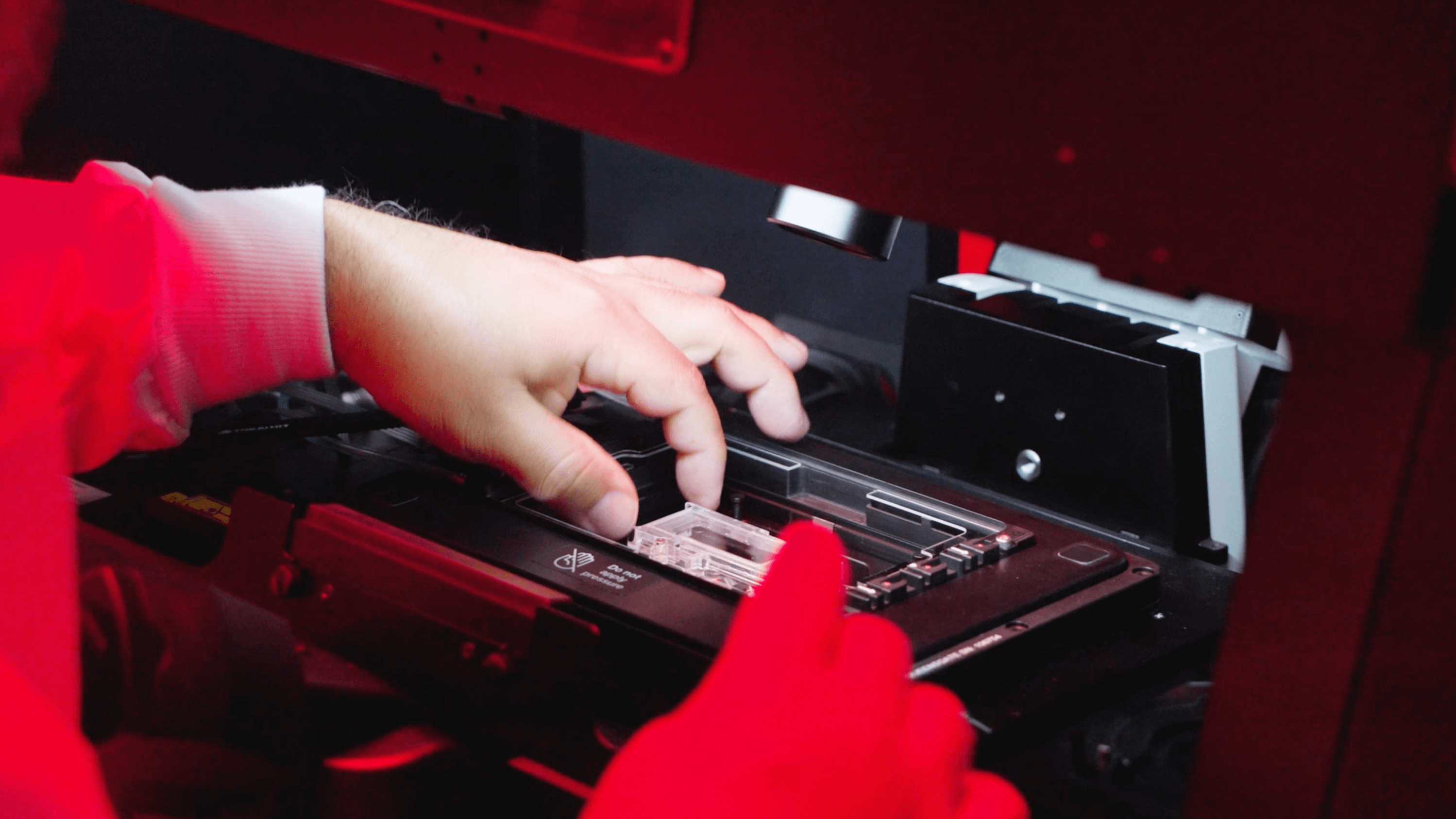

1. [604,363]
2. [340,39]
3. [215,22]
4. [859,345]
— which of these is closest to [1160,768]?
[604,363]

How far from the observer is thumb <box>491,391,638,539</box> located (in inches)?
38.2

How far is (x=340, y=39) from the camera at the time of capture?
2.54ft

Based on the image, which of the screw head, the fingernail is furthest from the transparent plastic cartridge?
the screw head

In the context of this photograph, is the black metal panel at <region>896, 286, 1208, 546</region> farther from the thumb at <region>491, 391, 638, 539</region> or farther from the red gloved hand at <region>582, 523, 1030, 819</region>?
the red gloved hand at <region>582, 523, 1030, 819</region>

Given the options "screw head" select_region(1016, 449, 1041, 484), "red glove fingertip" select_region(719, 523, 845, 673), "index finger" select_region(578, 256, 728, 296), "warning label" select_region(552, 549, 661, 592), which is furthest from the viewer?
"index finger" select_region(578, 256, 728, 296)

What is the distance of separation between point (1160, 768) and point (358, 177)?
150 centimetres

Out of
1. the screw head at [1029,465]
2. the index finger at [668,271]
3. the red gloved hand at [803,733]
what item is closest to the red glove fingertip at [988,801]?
the red gloved hand at [803,733]

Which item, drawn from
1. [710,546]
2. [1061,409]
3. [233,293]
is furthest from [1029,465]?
[233,293]

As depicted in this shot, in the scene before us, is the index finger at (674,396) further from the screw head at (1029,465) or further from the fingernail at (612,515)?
the screw head at (1029,465)

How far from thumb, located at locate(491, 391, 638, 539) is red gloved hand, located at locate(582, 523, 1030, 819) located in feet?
1.26

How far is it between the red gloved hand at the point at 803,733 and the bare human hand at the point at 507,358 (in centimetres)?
40

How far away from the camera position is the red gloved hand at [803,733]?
561 mm

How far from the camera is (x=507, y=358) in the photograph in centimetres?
102

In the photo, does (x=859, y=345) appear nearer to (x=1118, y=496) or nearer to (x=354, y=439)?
(x=1118, y=496)
